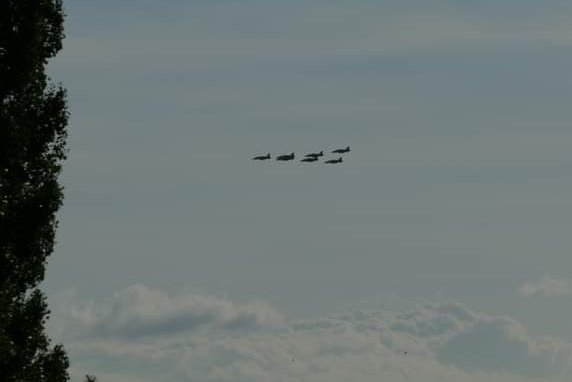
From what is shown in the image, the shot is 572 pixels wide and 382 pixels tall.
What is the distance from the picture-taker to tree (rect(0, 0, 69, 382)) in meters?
62.6

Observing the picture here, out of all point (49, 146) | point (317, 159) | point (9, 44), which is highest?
point (317, 159)

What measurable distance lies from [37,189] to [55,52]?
Answer: 23.6 feet

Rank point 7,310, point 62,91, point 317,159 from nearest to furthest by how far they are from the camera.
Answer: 1. point 7,310
2. point 62,91
3. point 317,159

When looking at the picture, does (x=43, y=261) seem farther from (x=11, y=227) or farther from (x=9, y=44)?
(x=9, y=44)

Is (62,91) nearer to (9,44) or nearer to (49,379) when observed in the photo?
(9,44)

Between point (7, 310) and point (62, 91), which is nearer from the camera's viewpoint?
point (7, 310)

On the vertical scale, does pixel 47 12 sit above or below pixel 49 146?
above

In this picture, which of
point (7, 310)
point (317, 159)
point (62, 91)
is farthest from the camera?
point (317, 159)

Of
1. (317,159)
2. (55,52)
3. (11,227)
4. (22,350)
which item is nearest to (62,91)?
(55,52)

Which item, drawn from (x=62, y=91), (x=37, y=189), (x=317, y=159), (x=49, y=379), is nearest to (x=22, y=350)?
(x=49, y=379)

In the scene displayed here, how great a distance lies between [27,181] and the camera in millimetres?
64375

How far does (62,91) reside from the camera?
65.6 meters

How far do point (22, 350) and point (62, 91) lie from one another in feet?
40.5

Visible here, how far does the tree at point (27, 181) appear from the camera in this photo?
205ft
